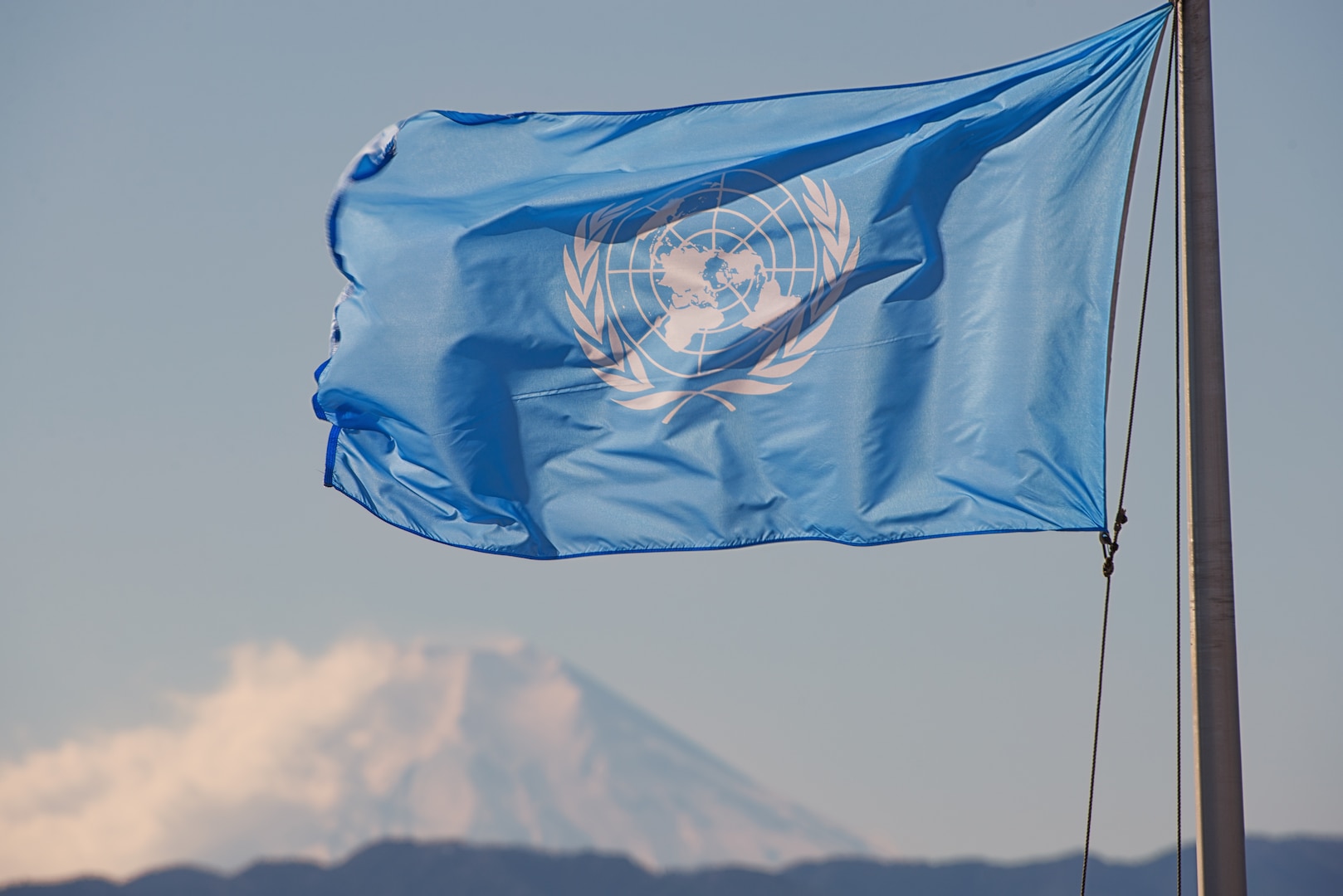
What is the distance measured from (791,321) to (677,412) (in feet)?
2.78

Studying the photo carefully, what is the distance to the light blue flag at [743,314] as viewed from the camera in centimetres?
924

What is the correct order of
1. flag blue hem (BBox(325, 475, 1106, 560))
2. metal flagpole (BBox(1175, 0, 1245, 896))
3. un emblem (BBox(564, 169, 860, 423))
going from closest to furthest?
metal flagpole (BBox(1175, 0, 1245, 896)) < flag blue hem (BBox(325, 475, 1106, 560)) < un emblem (BBox(564, 169, 860, 423))

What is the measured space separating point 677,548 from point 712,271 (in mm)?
1658

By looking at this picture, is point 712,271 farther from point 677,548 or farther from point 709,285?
point 677,548

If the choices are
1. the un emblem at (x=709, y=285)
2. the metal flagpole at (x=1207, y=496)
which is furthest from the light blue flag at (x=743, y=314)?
the metal flagpole at (x=1207, y=496)

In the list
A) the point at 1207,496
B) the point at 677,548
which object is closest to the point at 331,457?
the point at 677,548

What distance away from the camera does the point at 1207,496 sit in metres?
7.89

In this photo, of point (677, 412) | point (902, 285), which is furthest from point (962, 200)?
point (677, 412)

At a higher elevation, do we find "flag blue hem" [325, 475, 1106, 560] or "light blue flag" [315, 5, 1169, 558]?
"light blue flag" [315, 5, 1169, 558]

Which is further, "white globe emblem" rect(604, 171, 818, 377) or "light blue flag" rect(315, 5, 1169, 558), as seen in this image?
"white globe emblem" rect(604, 171, 818, 377)

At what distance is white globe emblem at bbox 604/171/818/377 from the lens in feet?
33.2

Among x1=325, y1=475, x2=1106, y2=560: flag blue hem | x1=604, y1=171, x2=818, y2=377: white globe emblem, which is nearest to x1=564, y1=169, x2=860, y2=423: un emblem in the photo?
x1=604, y1=171, x2=818, y2=377: white globe emblem

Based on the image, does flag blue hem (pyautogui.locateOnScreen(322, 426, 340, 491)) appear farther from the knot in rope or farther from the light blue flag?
the knot in rope

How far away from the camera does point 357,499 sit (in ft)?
35.7
